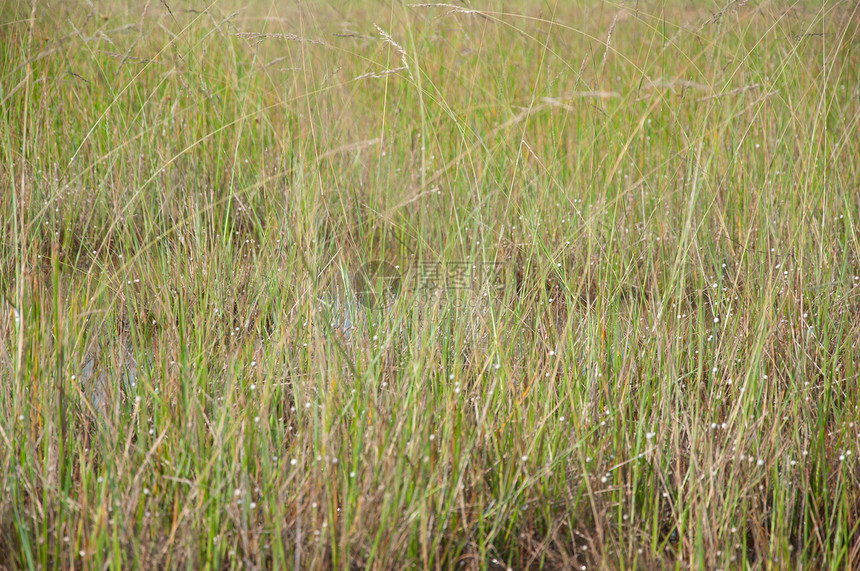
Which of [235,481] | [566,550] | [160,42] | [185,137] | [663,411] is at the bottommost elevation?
[566,550]

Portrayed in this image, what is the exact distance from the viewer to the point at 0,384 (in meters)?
1.63

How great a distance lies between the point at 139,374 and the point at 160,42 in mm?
2478

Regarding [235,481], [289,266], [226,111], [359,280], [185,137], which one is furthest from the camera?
Answer: [226,111]

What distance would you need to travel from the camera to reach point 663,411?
1.69 meters

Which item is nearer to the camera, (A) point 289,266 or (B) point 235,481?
(B) point 235,481

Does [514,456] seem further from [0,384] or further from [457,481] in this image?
[0,384]

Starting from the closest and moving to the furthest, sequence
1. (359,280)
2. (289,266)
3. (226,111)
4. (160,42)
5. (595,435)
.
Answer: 1. (595,435)
2. (289,266)
3. (359,280)
4. (226,111)
5. (160,42)

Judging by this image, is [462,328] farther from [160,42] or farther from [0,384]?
[160,42]

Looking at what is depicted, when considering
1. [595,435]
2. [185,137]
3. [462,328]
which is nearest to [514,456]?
[595,435]

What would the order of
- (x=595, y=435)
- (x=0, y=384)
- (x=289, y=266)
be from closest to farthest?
(x=0, y=384)
(x=595, y=435)
(x=289, y=266)

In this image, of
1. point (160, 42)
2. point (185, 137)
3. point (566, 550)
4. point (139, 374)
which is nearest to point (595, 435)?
point (566, 550)

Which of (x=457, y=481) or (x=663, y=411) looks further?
(x=663, y=411)

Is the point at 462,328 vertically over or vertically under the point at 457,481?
over

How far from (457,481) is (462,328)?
1.79 feet
